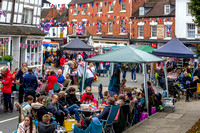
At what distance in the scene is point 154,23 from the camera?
1569 inches

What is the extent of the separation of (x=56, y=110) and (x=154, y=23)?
103ft

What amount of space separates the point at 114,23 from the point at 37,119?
36.0 m

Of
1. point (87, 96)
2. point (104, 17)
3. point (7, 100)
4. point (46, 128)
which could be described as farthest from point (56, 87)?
point (104, 17)

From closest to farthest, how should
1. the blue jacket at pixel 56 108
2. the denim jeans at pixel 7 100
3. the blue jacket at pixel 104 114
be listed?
the blue jacket at pixel 104 114 → the blue jacket at pixel 56 108 → the denim jeans at pixel 7 100

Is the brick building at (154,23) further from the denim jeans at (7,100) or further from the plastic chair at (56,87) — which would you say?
the denim jeans at (7,100)

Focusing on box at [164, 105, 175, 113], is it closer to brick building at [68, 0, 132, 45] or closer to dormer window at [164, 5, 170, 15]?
dormer window at [164, 5, 170, 15]

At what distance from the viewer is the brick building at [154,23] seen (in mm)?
38312

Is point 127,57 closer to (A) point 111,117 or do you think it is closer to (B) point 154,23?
(A) point 111,117

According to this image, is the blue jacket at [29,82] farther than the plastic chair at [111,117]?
Yes

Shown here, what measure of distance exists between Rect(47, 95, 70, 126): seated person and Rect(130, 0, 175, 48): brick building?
2917cm

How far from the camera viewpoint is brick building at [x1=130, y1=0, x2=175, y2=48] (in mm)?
38312

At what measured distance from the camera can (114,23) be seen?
44656mm

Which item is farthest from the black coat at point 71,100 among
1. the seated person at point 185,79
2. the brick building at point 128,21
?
the brick building at point 128,21

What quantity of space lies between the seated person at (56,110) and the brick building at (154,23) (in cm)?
2917
